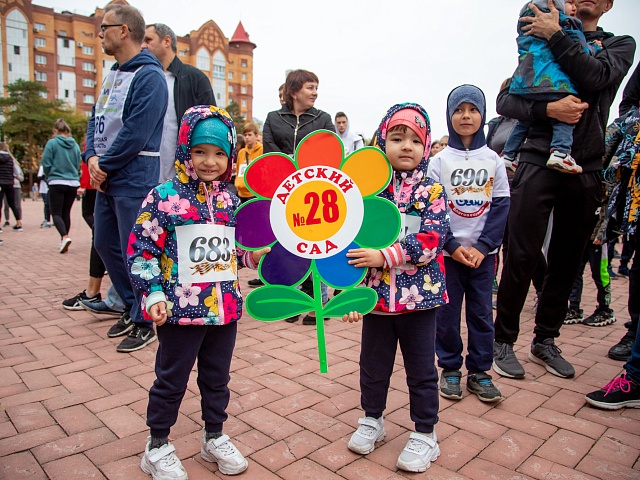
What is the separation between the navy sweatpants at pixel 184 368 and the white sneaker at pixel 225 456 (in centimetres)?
7

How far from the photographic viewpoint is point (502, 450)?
2184 millimetres

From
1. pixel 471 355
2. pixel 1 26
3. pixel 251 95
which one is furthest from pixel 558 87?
pixel 251 95

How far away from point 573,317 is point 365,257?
10.5ft

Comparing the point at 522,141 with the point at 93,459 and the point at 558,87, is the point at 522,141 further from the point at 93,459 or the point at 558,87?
the point at 93,459

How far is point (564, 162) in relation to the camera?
2775mm

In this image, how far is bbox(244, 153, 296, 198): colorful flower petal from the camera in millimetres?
1963

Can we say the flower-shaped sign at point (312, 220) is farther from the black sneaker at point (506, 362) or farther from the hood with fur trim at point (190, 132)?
the black sneaker at point (506, 362)

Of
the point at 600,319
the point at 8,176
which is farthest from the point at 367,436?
the point at 8,176

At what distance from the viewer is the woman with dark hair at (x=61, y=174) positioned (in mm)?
7281

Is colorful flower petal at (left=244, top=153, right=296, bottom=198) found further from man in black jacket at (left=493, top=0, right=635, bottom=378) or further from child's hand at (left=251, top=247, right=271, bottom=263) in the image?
man in black jacket at (left=493, top=0, right=635, bottom=378)

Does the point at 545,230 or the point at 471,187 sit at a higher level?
the point at 471,187

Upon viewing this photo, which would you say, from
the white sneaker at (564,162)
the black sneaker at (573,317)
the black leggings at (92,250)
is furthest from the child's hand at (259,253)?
the black sneaker at (573,317)

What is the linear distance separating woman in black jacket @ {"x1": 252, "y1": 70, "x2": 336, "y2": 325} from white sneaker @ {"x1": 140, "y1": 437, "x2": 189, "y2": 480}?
2.17 metres

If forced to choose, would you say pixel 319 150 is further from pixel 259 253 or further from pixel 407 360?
pixel 407 360
